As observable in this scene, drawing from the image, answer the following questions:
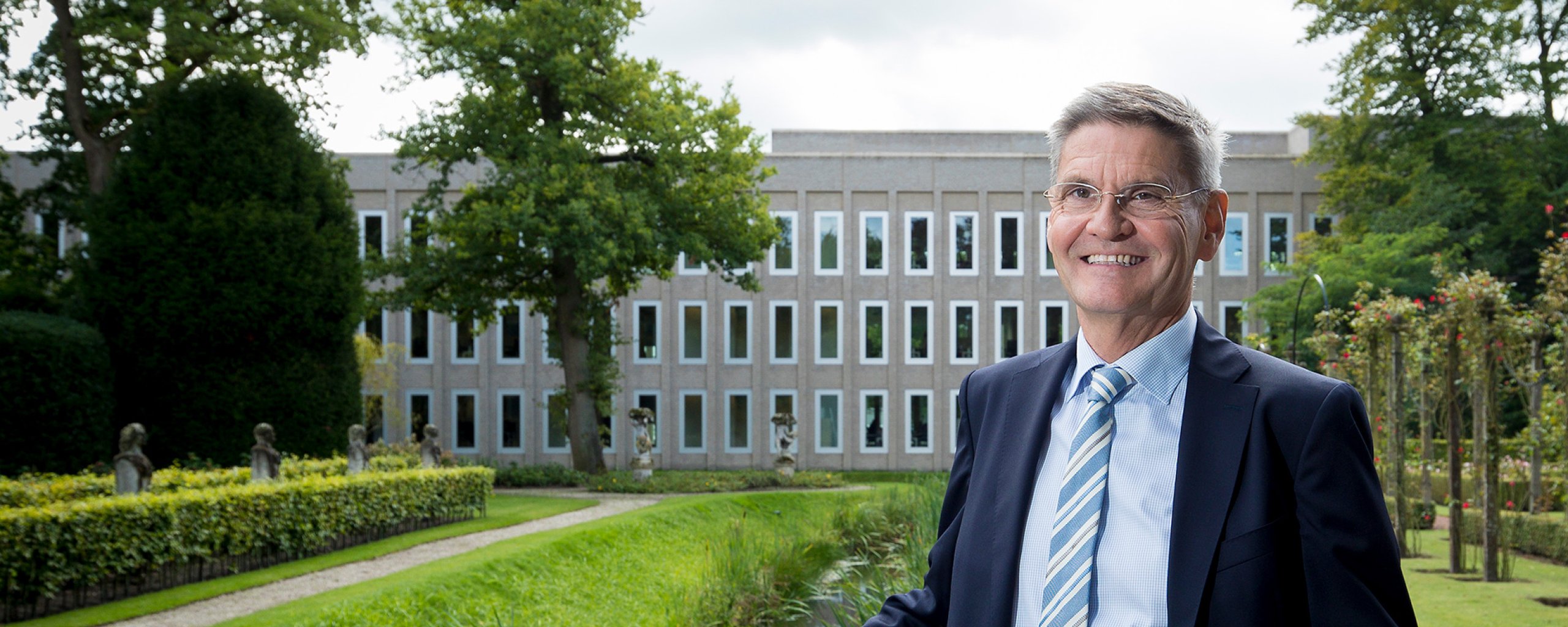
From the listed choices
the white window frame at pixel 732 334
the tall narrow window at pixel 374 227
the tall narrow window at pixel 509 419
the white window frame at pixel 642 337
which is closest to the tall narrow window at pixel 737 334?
the white window frame at pixel 732 334

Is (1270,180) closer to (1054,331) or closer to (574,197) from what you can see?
(1054,331)

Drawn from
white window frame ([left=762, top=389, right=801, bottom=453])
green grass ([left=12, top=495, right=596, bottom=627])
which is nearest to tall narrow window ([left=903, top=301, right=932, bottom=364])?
white window frame ([left=762, top=389, right=801, bottom=453])

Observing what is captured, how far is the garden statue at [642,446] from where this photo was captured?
25562 mm

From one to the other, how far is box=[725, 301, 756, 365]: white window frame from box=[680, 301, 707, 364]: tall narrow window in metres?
0.59

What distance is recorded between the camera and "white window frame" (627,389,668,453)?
1395 inches

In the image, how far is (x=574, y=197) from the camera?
23.7 meters

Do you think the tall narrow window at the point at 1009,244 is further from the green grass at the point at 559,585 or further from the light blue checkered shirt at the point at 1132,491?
the light blue checkered shirt at the point at 1132,491

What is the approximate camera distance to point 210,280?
20266 mm

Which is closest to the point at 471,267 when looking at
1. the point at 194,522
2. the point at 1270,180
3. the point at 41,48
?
the point at 41,48

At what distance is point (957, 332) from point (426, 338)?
1478 cm

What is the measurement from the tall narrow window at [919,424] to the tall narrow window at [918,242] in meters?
3.47

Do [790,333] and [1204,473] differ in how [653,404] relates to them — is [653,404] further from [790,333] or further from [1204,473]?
[1204,473]

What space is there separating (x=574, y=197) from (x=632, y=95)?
A: 2.38 meters

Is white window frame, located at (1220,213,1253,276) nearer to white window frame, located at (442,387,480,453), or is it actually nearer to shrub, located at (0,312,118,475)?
white window frame, located at (442,387,480,453)
